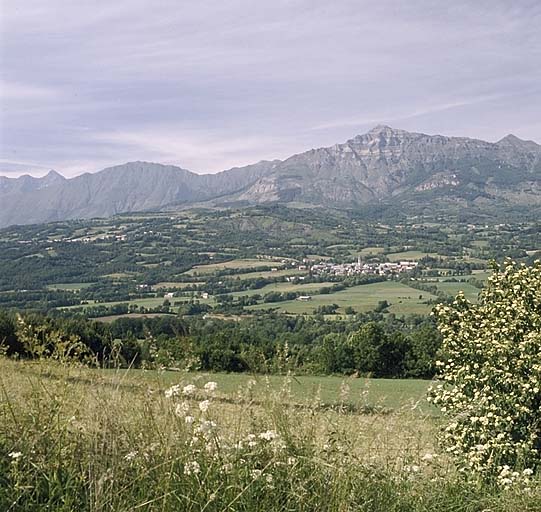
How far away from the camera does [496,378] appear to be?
6.68m

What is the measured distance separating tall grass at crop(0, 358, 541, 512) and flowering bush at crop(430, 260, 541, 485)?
1.25 meters

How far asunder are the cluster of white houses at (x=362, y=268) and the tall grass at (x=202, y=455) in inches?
4490

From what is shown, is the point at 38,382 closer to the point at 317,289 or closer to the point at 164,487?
the point at 164,487

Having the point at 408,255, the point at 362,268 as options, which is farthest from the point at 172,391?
the point at 408,255

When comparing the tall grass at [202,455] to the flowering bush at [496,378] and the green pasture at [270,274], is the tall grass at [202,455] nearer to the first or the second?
the flowering bush at [496,378]

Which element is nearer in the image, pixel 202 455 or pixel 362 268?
pixel 202 455

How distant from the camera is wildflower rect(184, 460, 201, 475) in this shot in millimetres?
3708

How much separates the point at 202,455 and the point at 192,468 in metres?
0.21

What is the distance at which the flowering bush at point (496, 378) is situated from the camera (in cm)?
617

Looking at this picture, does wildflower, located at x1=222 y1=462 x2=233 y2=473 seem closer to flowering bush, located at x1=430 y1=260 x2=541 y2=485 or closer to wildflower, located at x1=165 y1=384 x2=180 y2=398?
wildflower, located at x1=165 y1=384 x2=180 y2=398

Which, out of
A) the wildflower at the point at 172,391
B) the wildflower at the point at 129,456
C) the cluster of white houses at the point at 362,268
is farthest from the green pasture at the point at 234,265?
the wildflower at the point at 129,456

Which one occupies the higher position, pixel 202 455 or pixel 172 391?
pixel 172 391

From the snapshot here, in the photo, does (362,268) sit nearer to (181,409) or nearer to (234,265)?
(234,265)

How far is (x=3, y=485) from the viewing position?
3461 millimetres
